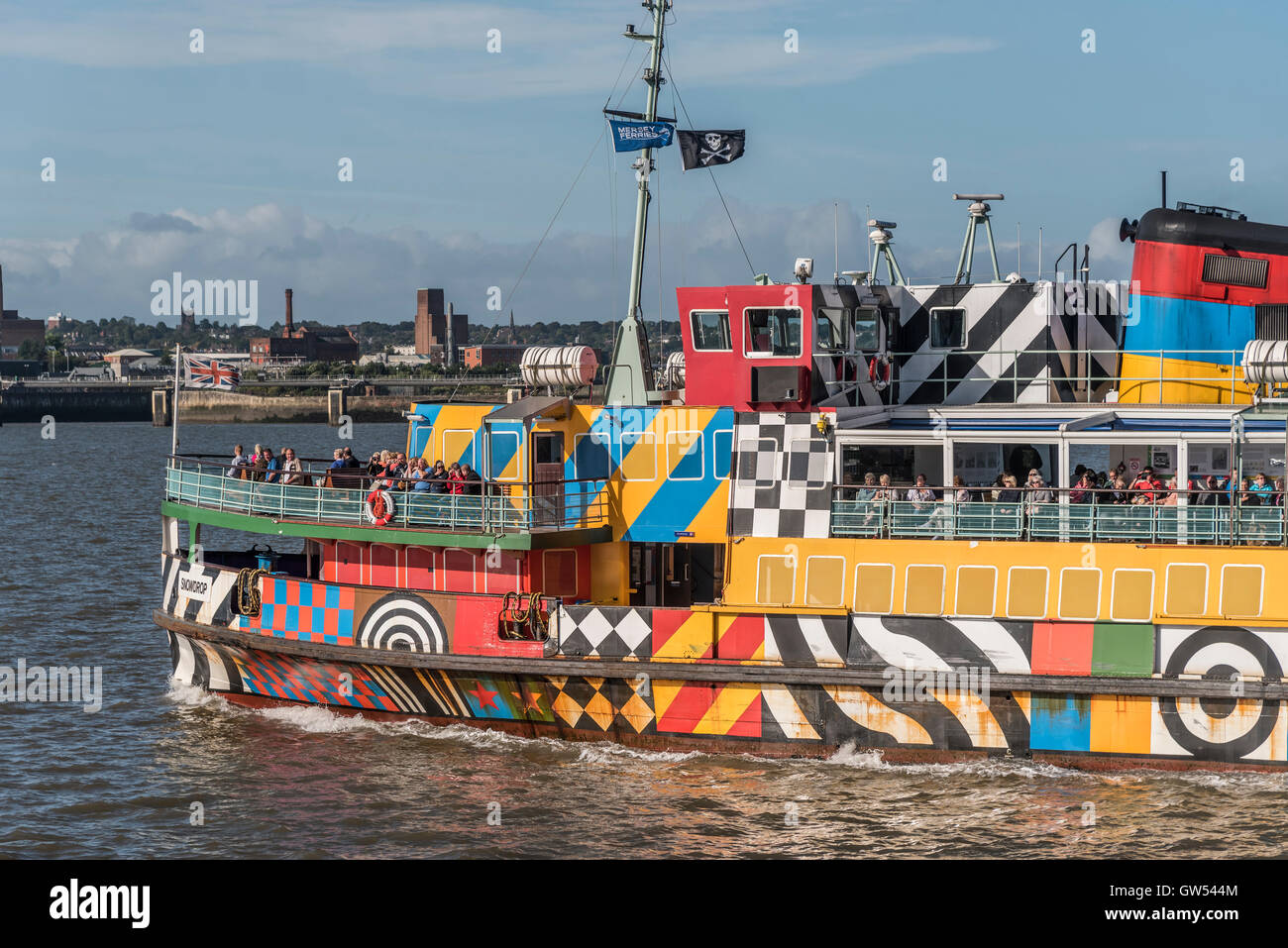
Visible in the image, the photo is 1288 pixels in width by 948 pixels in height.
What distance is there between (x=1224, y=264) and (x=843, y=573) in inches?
325

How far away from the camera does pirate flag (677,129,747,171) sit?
22.4 meters

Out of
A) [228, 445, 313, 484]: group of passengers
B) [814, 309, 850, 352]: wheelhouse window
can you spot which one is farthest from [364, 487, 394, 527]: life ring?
[814, 309, 850, 352]: wheelhouse window

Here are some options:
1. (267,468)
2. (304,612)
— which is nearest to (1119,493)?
(304,612)

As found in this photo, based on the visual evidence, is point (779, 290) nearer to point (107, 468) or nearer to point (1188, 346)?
point (1188, 346)

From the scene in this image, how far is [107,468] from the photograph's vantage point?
82438mm

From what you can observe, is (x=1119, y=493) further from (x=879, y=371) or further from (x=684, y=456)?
(x=684, y=456)

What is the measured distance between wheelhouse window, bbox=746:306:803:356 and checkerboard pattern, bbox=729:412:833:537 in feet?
3.79

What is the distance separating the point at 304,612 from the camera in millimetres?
21297

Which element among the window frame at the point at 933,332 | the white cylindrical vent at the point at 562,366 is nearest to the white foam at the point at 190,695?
the white cylindrical vent at the point at 562,366

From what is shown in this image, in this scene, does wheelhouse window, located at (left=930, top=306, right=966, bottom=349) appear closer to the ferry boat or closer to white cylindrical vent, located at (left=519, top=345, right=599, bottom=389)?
the ferry boat

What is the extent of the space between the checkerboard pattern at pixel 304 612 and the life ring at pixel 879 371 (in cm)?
878

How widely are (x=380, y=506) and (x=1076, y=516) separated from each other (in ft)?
32.3
